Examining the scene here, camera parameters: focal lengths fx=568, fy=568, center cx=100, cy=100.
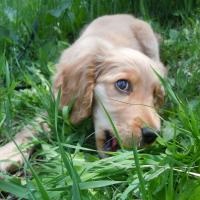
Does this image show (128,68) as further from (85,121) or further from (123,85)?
(85,121)

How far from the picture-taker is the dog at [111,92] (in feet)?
9.19

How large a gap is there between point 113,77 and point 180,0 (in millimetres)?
2303

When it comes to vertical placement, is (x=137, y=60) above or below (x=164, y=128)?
above

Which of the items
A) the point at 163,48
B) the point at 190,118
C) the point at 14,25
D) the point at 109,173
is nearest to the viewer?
the point at 109,173

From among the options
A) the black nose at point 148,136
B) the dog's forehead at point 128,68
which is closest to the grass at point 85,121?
the black nose at point 148,136

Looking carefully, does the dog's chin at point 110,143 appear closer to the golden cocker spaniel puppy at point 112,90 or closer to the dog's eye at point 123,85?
the golden cocker spaniel puppy at point 112,90

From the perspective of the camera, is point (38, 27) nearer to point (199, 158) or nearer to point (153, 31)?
point (153, 31)

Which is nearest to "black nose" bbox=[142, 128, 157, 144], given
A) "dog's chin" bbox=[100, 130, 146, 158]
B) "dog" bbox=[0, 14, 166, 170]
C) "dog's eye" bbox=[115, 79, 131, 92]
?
"dog" bbox=[0, 14, 166, 170]

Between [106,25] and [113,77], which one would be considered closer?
[113,77]

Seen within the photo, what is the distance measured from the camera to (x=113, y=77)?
3.13m

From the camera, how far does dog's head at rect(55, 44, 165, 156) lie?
9.24ft

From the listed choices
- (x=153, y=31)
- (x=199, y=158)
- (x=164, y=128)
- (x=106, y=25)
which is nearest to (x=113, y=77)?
(x=164, y=128)

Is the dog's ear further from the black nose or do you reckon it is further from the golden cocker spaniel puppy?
the black nose

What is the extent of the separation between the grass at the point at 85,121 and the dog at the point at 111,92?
0.07 metres
